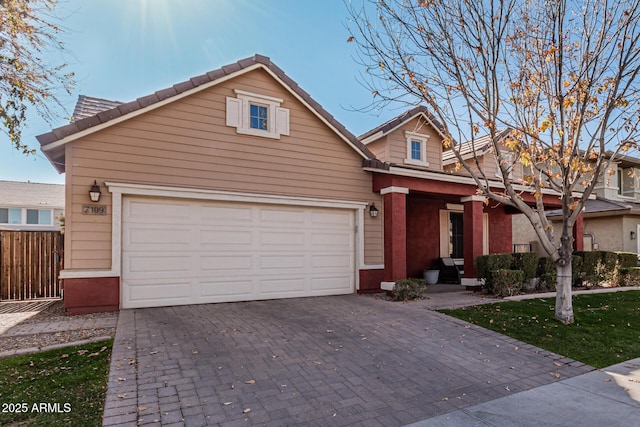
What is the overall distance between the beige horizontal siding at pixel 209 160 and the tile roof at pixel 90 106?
1.82m

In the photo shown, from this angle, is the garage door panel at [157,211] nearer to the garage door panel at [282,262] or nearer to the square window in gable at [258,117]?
the garage door panel at [282,262]

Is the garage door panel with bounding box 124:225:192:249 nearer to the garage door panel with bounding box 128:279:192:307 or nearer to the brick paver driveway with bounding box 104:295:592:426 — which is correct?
the garage door panel with bounding box 128:279:192:307

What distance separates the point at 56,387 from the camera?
11.9 ft

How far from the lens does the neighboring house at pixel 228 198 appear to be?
22.7 ft

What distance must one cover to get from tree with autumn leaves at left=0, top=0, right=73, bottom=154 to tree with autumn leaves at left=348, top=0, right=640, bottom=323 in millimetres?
5497

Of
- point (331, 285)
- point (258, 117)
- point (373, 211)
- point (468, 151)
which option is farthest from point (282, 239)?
point (468, 151)

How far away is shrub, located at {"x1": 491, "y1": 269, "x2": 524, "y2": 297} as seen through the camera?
29.7 feet

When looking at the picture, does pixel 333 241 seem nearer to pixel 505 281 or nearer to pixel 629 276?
pixel 505 281

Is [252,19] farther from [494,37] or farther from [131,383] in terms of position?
[131,383]

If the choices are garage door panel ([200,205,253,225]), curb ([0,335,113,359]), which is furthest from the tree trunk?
curb ([0,335,113,359])

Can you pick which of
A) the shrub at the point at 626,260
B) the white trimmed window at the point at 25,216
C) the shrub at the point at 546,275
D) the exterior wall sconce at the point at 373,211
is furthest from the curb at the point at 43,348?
the white trimmed window at the point at 25,216

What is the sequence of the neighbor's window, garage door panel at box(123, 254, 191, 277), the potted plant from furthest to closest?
1. the neighbor's window
2. the potted plant
3. garage door panel at box(123, 254, 191, 277)

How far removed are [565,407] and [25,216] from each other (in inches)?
1239

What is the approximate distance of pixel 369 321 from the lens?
21.7 ft
